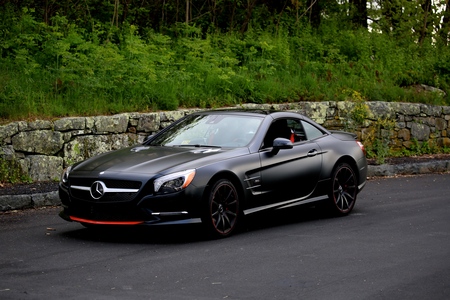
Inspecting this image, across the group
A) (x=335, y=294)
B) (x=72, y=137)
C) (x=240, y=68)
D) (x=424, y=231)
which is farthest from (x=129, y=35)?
(x=335, y=294)

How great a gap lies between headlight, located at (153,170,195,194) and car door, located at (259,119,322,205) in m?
1.30


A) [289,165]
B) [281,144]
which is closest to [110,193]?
[281,144]

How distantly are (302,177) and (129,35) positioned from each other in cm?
922

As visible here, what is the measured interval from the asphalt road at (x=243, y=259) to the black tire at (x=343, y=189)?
0.25 metres

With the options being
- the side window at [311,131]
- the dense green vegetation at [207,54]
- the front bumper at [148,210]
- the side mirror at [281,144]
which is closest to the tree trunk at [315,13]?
the dense green vegetation at [207,54]

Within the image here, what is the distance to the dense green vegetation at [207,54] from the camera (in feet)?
53.6

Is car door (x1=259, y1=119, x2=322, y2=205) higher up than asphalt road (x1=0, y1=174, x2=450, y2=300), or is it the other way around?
car door (x1=259, y1=119, x2=322, y2=205)

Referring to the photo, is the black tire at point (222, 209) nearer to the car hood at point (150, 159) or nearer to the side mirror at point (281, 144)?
the car hood at point (150, 159)

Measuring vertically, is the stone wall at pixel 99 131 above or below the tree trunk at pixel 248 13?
below

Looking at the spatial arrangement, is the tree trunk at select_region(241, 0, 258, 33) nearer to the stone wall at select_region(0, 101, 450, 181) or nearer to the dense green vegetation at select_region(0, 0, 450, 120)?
the dense green vegetation at select_region(0, 0, 450, 120)

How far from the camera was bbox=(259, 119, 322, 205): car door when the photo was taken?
10469mm

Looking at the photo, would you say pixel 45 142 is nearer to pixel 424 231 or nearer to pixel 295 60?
pixel 424 231

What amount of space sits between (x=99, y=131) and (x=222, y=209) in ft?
19.9

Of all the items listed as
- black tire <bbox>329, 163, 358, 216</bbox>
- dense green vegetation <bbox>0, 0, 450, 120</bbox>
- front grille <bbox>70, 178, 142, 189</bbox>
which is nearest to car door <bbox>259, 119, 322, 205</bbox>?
black tire <bbox>329, 163, 358, 216</bbox>
